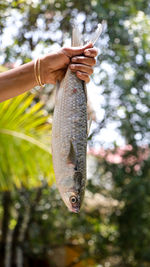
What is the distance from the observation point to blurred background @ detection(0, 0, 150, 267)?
3803mm

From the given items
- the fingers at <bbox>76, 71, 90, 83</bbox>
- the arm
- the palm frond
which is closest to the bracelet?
the arm

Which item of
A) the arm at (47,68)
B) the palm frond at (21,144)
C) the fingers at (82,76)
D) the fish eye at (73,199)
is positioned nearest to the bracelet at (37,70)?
the arm at (47,68)

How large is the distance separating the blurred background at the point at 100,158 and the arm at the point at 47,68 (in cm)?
205

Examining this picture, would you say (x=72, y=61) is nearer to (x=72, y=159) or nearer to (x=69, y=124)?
(x=69, y=124)

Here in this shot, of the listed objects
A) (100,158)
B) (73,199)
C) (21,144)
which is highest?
(73,199)

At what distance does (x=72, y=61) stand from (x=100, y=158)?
3.12 meters

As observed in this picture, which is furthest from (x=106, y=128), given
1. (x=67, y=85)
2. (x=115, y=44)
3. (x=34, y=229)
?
(x=67, y=85)

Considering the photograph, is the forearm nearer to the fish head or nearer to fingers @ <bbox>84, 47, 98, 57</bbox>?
fingers @ <bbox>84, 47, 98, 57</bbox>

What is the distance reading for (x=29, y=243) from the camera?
4652 mm

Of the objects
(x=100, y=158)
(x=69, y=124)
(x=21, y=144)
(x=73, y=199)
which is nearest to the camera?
(x=73, y=199)

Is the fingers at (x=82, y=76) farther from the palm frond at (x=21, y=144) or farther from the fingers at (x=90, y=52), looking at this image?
the palm frond at (x=21, y=144)

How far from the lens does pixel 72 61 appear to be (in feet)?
3.76

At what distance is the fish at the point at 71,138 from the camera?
39.7 inches

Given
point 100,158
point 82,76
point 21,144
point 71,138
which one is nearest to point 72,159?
point 71,138
